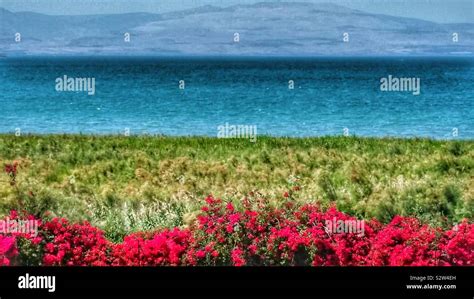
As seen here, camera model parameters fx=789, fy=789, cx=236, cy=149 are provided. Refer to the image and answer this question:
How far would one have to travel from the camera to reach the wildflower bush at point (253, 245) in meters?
9.30

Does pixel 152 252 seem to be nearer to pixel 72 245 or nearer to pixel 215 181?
pixel 72 245

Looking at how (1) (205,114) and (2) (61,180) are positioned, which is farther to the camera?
(1) (205,114)

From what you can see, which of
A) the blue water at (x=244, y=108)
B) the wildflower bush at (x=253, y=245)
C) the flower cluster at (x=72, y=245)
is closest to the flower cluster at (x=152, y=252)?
the wildflower bush at (x=253, y=245)

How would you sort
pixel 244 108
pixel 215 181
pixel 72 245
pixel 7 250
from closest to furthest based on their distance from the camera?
1. pixel 7 250
2. pixel 72 245
3. pixel 215 181
4. pixel 244 108

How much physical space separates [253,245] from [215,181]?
5.55 meters

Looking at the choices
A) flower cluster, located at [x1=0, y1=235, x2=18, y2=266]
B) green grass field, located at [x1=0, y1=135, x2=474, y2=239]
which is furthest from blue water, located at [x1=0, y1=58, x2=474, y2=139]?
flower cluster, located at [x1=0, y1=235, x2=18, y2=266]

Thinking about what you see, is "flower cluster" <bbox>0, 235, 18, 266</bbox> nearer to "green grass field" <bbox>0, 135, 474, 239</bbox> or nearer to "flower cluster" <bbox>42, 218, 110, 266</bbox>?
"flower cluster" <bbox>42, 218, 110, 266</bbox>

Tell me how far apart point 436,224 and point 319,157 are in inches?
285

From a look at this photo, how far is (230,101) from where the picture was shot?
89.1m

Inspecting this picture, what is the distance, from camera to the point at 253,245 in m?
10.0

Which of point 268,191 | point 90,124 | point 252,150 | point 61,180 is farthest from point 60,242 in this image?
point 90,124

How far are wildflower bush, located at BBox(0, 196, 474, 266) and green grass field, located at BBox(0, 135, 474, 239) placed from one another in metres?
1.27

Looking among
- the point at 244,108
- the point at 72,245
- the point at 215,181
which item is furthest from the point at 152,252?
the point at 244,108
